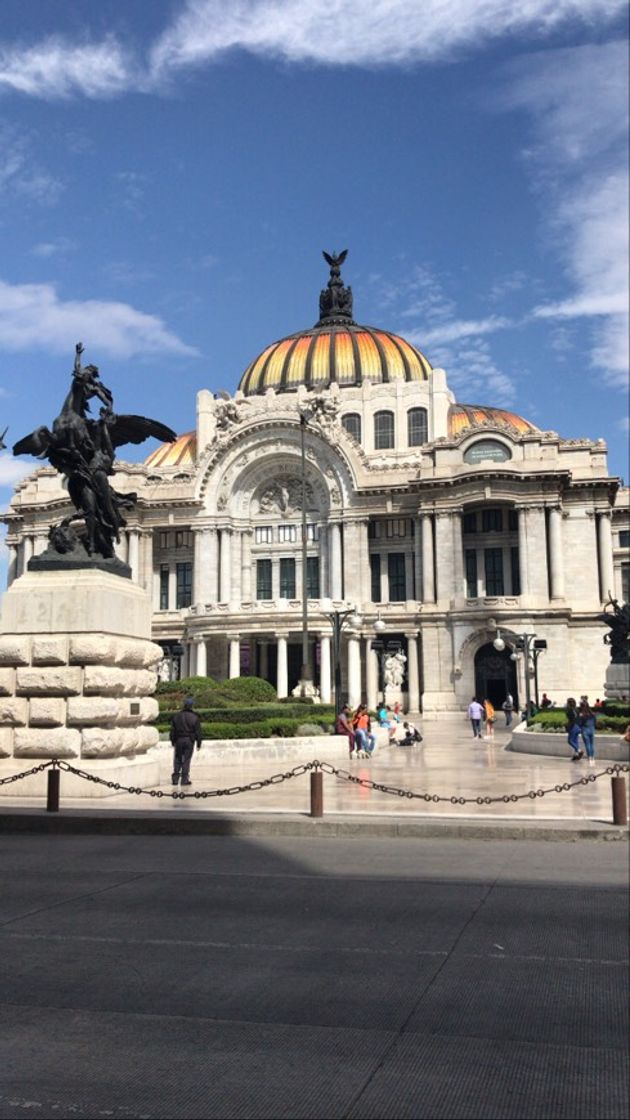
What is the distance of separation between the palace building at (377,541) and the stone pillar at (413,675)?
11cm

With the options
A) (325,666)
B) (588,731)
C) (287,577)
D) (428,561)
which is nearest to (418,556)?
(428,561)

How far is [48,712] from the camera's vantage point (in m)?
16.1

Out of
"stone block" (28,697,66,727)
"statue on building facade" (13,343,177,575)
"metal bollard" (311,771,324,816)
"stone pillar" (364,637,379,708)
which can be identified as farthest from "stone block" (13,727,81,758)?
"stone pillar" (364,637,379,708)

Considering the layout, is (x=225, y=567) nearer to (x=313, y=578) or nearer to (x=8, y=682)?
(x=313, y=578)

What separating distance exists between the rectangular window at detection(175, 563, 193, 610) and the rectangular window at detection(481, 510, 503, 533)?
2097 cm

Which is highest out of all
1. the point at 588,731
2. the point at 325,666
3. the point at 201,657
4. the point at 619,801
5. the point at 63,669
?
the point at 201,657

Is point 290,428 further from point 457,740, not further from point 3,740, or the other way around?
point 3,740

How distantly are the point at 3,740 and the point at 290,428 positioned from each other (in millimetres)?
53058

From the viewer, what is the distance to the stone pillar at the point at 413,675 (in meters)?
63.0

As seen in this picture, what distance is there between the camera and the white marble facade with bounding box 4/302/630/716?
201ft

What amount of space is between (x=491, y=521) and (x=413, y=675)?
11.1m

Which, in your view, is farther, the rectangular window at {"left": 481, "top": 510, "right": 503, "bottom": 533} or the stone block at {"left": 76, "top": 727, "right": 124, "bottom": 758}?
the rectangular window at {"left": 481, "top": 510, "right": 503, "bottom": 533}

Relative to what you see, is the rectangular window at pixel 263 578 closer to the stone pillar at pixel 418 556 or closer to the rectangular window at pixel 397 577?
the rectangular window at pixel 397 577

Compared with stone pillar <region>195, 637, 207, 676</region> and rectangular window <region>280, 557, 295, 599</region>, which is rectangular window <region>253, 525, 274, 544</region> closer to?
rectangular window <region>280, 557, 295, 599</region>
